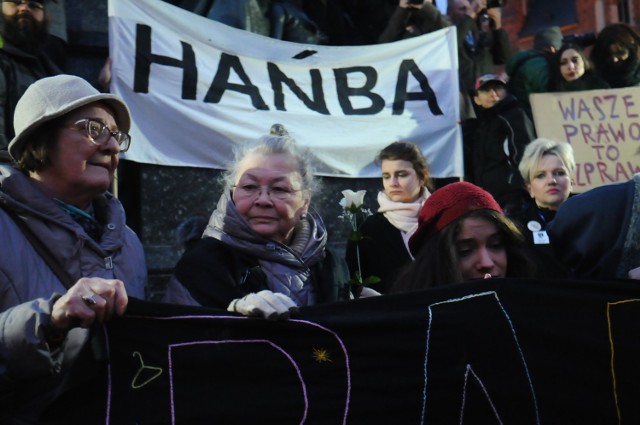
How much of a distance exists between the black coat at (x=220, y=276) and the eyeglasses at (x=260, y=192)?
0.21 m

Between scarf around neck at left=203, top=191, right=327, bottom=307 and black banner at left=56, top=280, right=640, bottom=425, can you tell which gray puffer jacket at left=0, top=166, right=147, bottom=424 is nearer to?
black banner at left=56, top=280, right=640, bottom=425

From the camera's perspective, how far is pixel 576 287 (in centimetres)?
305

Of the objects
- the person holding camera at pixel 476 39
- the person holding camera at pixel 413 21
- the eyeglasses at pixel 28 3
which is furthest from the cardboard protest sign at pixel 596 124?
the eyeglasses at pixel 28 3

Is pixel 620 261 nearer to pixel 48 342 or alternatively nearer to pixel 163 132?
pixel 48 342

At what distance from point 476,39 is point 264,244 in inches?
212

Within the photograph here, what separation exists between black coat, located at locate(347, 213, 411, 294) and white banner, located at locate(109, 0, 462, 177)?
1.11 m

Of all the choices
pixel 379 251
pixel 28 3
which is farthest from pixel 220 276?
pixel 28 3

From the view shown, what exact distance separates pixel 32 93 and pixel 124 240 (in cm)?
51

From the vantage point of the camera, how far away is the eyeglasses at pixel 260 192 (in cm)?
330

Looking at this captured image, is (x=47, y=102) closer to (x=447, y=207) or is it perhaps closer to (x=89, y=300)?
(x=89, y=300)

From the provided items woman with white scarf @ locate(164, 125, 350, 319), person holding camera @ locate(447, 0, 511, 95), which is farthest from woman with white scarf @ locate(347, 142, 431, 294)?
person holding camera @ locate(447, 0, 511, 95)

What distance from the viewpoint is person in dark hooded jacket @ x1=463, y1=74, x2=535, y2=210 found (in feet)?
23.0

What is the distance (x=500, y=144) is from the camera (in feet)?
23.3

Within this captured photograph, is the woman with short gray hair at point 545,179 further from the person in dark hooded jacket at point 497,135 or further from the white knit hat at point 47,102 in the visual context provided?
the white knit hat at point 47,102
